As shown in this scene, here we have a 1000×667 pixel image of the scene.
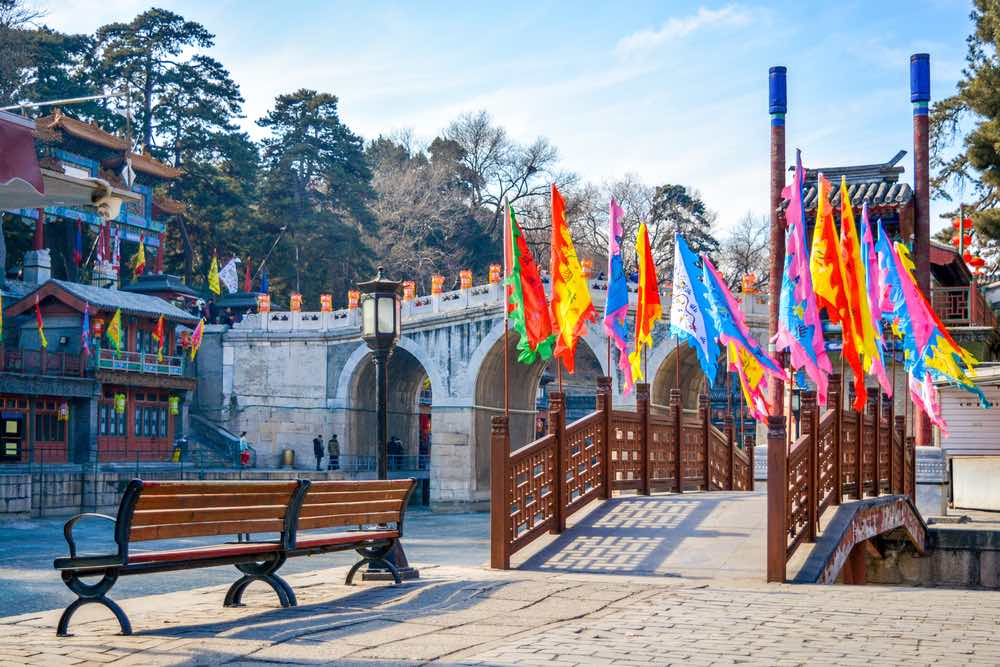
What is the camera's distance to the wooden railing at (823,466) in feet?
32.5

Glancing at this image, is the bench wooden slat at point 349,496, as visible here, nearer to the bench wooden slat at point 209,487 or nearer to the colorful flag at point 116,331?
the bench wooden slat at point 209,487

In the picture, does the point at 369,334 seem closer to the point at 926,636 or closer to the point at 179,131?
the point at 926,636

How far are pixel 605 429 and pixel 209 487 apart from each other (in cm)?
611

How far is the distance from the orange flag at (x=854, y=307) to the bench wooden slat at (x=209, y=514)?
337 inches

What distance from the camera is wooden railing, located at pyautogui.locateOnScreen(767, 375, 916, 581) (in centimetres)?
Result: 991

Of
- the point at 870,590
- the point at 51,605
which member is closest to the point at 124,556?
the point at 870,590

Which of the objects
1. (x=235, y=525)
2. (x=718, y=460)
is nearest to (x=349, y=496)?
(x=235, y=525)

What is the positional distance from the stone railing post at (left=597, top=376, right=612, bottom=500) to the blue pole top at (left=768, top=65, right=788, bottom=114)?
47.1 feet

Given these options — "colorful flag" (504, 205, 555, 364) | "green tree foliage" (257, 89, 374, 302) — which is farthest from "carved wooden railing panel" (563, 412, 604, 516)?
"green tree foliage" (257, 89, 374, 302)

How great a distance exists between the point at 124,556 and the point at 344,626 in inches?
52.2

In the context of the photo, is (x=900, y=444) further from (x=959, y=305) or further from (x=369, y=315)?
(x=959, y=305)

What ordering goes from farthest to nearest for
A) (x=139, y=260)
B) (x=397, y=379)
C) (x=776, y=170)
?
(x=397, y=379), (x=139, y=260), (x=776, y=170)

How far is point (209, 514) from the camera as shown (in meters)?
7.75

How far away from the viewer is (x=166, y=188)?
5209 centimetres
